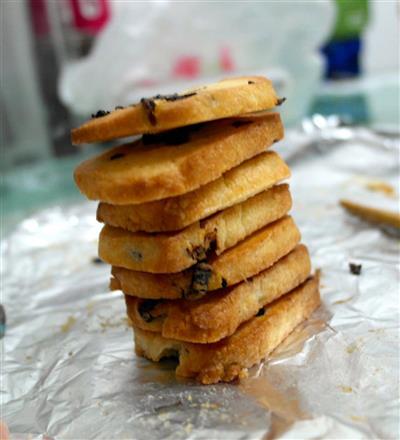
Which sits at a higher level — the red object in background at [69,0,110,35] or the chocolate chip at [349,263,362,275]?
the red object in background at [69,0,110,35]

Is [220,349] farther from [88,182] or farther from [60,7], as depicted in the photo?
[60,7]

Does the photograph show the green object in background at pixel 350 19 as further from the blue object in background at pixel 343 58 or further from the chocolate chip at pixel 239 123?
the chocolate chip at pixel 239 123

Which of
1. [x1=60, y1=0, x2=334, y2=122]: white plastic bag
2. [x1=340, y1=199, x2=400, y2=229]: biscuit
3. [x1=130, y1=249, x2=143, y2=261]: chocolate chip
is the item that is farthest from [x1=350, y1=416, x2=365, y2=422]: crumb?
[x1=60, y1=0, x2=334, y2=122]: white plastic bag

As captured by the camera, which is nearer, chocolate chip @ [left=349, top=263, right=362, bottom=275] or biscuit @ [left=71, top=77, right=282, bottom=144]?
biscuit @ [left=71, top=77, right=282, bottom=144]

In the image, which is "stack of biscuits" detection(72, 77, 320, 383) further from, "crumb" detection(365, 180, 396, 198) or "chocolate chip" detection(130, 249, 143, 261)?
"crumb" detection(365, 180, 396, 198)

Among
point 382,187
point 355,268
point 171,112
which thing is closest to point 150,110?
point 171,112

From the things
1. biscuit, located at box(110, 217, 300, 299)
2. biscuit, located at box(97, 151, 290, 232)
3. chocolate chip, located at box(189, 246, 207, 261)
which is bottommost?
biscuit, located at box(110, 217, 300, 299)

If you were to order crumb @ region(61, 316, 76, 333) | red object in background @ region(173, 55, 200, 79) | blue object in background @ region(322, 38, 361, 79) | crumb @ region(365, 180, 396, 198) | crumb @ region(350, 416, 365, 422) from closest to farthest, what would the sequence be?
crumb @ region(350, 416, 365, 422), crumb @ region(61, 316, 76, 333), crumb @ region(365, 180, 396, 198), red object in background @ region(173, 55, 200, 79), blue object in background @ region(322, 38, 361, 79)

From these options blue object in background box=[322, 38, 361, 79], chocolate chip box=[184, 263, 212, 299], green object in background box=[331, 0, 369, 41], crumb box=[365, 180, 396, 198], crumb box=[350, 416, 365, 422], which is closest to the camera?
crumb box=[350, 416, 365, 422]
